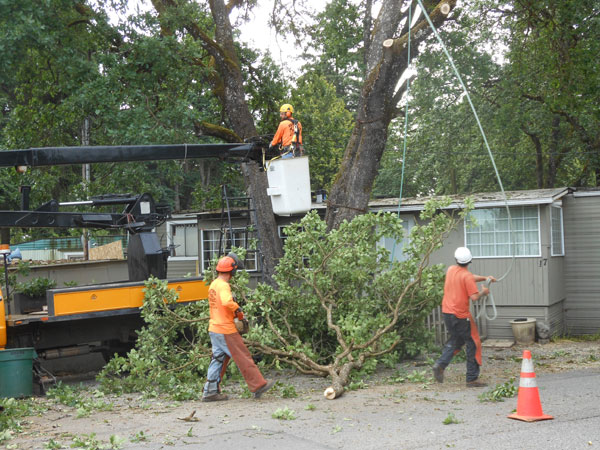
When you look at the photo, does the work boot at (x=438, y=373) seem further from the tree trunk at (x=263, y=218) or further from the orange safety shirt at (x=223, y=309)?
the tree trunk at (x=263, y=218)

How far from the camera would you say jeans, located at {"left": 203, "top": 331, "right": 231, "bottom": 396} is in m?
8.77

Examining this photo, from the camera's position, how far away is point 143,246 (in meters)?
11.5

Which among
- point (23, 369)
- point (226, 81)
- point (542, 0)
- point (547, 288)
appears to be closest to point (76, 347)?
point (23, 369)

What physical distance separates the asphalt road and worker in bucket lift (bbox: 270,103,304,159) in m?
3.91

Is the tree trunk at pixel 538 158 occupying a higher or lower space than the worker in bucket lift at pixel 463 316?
higher

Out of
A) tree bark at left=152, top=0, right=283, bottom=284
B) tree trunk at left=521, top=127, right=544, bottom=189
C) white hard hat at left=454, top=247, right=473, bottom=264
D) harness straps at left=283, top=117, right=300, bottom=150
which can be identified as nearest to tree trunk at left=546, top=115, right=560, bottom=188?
tree trunk at left=521, top=127, right=544, bottom=189

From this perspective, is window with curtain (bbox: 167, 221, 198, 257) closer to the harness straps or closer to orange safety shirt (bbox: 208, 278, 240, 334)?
the harness straps

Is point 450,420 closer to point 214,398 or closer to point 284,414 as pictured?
point 284,414

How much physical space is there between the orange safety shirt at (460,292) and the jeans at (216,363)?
9.27ft

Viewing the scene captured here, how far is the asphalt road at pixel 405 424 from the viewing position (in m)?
6.24

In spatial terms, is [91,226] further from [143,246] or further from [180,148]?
[180,148]

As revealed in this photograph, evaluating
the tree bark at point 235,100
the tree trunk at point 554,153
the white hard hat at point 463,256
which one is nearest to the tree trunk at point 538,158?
the tree trunk at point 554,153

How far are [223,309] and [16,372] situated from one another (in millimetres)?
3173

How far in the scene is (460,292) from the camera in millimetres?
9055
